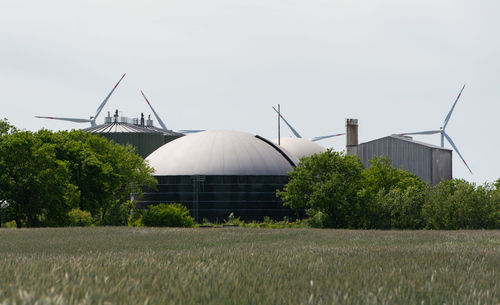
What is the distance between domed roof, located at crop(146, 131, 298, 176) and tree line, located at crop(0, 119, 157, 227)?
13681 millimetres

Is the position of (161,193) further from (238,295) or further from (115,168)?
(238,295)

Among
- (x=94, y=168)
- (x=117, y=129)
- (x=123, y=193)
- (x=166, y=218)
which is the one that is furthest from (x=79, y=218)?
(x=117, y=129)

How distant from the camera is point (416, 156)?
9581cm

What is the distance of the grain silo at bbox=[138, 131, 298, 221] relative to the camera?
80938 millimetres

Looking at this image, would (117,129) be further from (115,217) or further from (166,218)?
(166,218)

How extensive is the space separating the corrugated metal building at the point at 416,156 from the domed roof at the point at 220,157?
1669cm

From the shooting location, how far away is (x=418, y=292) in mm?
9211

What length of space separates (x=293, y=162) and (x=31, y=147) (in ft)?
134

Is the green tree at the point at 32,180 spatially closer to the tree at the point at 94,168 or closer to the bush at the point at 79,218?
the bush at the point at 79,218

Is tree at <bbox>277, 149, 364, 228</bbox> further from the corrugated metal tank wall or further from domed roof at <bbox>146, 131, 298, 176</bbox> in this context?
domed roof at <bbox>146, 131, 298, 176</bbox>

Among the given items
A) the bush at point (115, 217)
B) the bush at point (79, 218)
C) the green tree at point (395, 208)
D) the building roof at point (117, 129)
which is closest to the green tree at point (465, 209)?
the green tree at point (395, 208)

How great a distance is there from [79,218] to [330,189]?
26.2 meters

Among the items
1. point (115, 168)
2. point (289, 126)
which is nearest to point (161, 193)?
point (115, 168)

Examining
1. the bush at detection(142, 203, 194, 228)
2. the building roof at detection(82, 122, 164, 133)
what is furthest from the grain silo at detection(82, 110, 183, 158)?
the bush at detection(142, 203, 194, 228)
